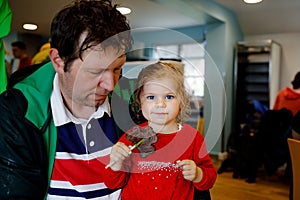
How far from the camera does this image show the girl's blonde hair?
2.06 ft

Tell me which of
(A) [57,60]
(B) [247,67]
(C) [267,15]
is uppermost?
(C) [267,15]

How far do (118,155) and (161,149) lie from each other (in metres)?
0.09

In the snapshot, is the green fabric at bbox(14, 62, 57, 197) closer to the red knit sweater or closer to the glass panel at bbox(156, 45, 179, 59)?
the red knit sweater

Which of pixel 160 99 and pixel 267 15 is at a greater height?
pixel 267 15

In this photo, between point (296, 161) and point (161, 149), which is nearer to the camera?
point (161, 149)

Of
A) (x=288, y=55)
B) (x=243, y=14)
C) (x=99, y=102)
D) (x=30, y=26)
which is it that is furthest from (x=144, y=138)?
(x=30, y=26)

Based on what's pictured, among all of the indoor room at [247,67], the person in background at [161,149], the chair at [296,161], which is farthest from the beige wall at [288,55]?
the person in background at [161,149]

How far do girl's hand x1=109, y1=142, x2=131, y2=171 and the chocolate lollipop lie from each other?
27 millimetres

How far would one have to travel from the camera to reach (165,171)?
0.69m

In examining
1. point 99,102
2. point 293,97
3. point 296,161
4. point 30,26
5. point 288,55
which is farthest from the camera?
point 30,26

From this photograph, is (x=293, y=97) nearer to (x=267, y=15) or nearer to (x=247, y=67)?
(x=247, y=67)

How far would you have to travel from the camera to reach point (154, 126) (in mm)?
664

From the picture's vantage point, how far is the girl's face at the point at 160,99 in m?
0.62

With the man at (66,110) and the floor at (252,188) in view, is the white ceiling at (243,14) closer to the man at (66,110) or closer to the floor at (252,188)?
the floor at (252,188)
